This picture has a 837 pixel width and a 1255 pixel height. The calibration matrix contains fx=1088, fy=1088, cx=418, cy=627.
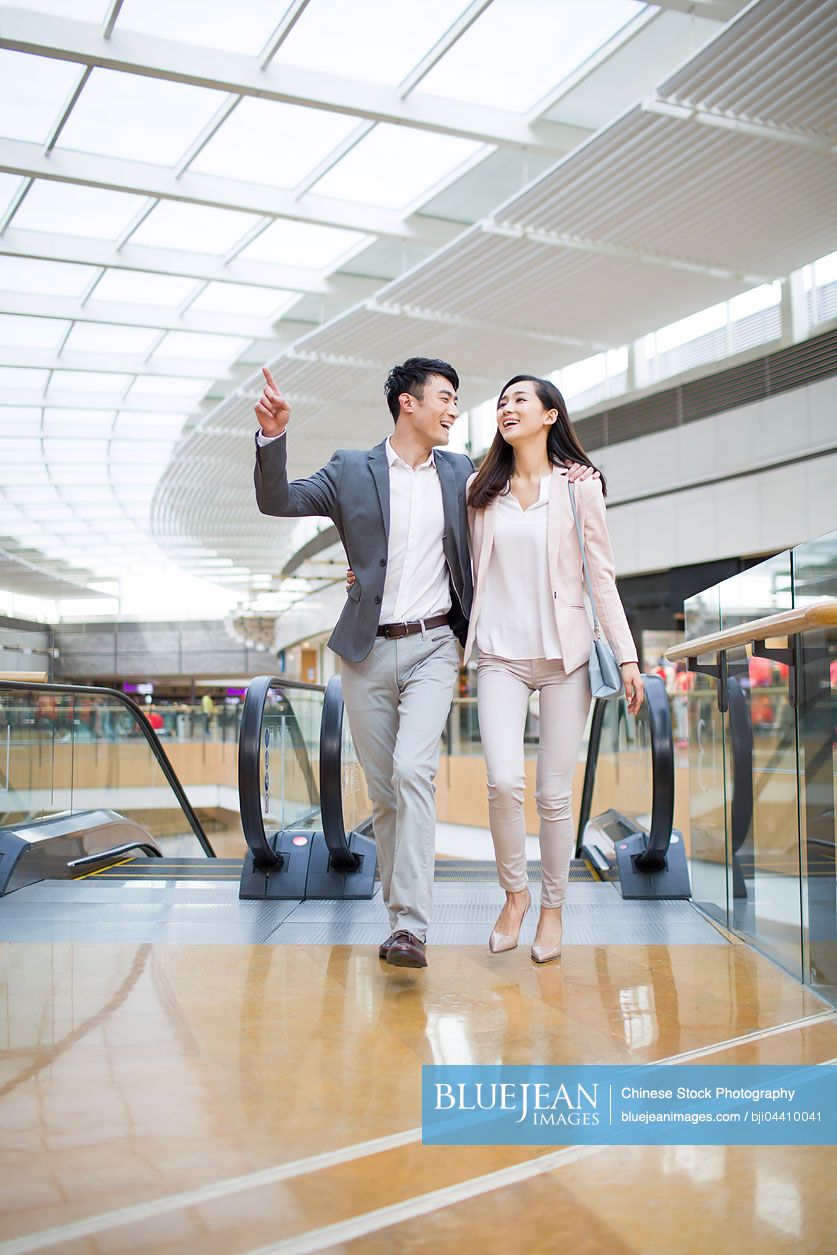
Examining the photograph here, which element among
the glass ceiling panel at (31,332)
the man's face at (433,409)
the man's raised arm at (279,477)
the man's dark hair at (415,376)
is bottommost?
the man's raised arm at (279,477)

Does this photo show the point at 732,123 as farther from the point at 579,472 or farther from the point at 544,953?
the point at 544,953

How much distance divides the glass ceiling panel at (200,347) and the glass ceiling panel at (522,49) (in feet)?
21.7

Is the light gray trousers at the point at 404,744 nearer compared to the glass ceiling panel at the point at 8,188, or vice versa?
the light gray trousers at the point at 404,744

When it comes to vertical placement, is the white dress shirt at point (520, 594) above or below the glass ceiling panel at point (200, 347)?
below

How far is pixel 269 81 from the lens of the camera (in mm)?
8938

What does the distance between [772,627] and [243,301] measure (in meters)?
13.0

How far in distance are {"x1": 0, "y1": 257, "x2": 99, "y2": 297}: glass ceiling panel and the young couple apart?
36.9 feet

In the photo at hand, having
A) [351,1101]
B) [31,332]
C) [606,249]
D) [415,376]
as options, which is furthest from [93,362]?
[351,1101]

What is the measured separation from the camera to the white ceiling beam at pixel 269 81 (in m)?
8.30

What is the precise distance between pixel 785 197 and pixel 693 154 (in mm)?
1396

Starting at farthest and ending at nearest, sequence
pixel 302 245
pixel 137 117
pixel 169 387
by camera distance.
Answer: pixel 169 387 → pixel 302 245 → pixel 137 117

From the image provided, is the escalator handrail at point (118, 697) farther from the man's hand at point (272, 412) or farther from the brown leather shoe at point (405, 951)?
the brown leather shoe at point (405, 951)

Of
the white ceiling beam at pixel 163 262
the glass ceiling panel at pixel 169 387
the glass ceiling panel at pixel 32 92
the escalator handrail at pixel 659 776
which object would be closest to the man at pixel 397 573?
the escalator handrail at pixel 659 776

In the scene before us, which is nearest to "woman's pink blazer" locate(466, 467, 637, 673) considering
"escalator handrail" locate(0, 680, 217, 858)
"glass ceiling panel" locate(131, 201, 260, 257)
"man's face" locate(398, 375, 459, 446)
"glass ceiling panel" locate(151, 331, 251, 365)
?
"man's face" locate(398, 375, 459, 446)
